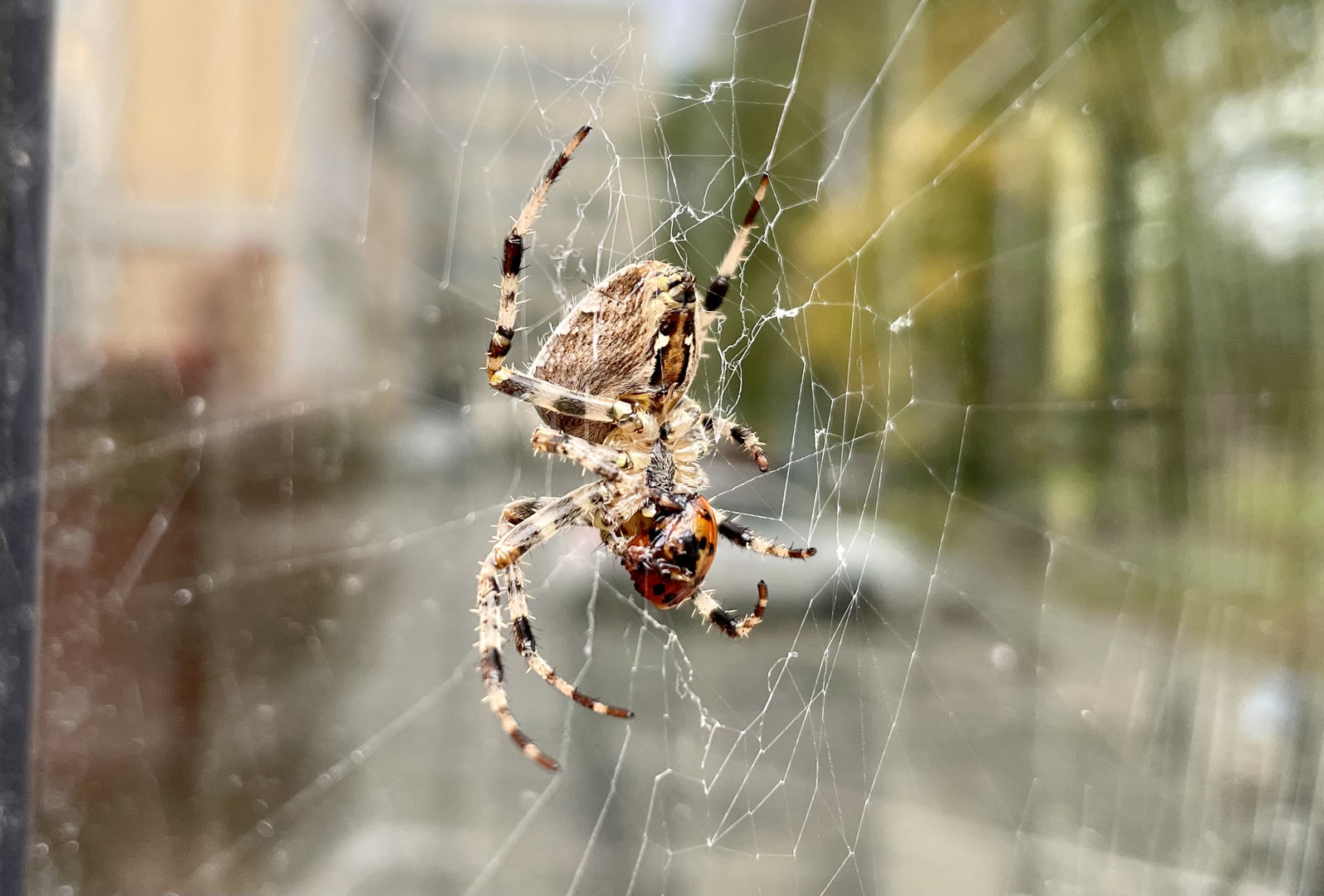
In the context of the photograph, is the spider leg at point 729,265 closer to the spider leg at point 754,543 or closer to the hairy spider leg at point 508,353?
the hairy spider leg at point 508,353

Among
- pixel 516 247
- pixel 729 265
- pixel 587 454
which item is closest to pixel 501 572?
pixel 587 454

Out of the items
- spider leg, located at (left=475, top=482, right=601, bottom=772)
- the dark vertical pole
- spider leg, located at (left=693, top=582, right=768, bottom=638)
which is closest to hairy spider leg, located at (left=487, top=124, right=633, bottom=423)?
spider leg, located at (left=475, top=482, right=601, bottom=772)

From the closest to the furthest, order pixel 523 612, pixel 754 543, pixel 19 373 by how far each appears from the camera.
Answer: pixel 754 543
pixel 523 612
pixel 19 373

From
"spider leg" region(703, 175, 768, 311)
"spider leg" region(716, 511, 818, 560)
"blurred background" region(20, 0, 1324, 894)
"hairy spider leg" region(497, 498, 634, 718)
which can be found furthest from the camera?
"blurred background" region(20, 0, 1324, 894)

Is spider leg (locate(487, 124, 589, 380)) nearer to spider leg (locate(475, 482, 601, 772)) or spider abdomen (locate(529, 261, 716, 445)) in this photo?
spider abdomen (locate(529, 261, 716, 445))

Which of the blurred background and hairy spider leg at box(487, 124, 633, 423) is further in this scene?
the blurred background

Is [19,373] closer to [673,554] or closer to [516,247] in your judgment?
[516,247]

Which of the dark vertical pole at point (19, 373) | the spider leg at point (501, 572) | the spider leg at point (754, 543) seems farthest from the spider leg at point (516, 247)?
the dark vertical pole at point (19, 373)


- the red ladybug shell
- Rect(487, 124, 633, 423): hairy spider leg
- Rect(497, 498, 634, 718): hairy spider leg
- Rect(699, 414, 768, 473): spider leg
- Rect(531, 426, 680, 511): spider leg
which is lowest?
Rect(497, 498, 634, 718): hairy spider leg
